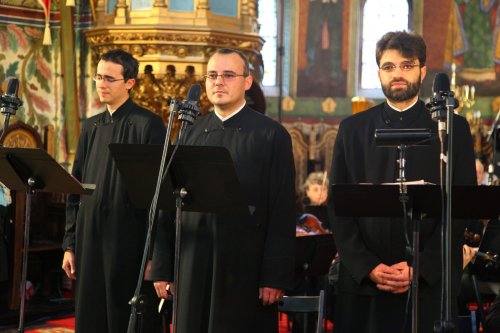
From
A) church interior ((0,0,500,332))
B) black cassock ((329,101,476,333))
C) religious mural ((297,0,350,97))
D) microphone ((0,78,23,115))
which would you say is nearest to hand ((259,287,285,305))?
black cassock ((329,101,476,333))

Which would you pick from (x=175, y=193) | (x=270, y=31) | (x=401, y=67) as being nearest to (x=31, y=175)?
(x=175, y=193)

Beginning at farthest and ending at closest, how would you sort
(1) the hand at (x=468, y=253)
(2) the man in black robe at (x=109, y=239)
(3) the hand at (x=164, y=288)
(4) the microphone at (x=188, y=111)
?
(1) the hand at (x=468, y=253), (2) the man in black robe at (x=109, y=239), (3) the hand at (x=164, y=288), (4) the microphone at (x=188, y=111)

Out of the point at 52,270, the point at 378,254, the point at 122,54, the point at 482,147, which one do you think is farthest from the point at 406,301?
the point at 482,147

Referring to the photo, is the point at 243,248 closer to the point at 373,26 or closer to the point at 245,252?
the point at 245,252

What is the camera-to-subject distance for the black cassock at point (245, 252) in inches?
201

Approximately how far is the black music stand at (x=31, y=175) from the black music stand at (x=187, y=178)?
2.20ft

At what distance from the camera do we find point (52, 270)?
1072cm

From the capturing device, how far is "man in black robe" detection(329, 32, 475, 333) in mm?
4840

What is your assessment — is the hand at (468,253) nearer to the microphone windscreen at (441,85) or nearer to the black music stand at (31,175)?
the black music stand at (31,175)

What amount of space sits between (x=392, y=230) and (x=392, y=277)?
9.7 inches

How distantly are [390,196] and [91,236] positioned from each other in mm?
2228

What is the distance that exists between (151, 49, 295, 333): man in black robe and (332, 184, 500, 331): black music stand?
76 centimetres

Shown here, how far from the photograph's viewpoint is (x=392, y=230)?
4.90 metres

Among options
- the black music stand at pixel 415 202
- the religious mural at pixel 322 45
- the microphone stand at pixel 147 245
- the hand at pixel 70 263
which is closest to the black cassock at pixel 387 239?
the black music stand at pixel 415 202
